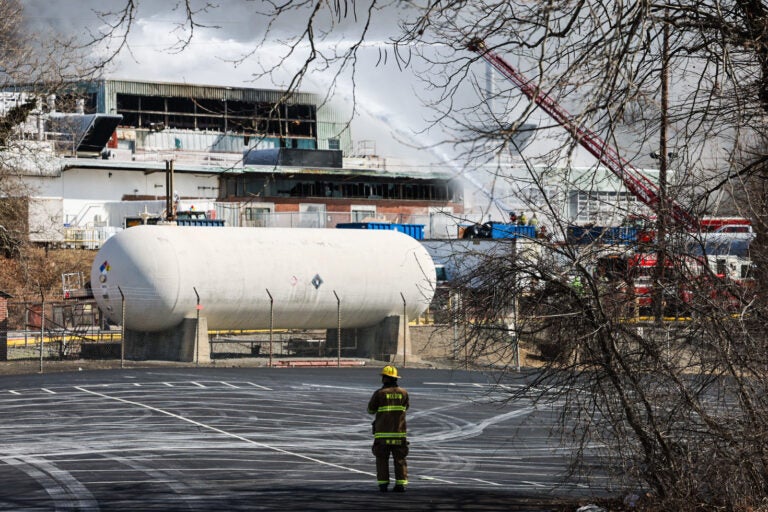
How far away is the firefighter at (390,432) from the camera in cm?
1483

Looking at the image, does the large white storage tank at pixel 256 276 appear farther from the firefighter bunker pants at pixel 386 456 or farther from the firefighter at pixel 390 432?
the firefighter bunker pants at pixel 386 456

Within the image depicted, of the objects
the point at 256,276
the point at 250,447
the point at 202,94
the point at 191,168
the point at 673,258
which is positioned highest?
the point at 202,94

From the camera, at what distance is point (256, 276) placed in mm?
36844

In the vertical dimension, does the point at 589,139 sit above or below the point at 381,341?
above

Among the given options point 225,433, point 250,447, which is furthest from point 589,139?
point 225,433

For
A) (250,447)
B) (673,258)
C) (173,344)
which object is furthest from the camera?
(173,344)

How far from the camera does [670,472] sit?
10977 mm

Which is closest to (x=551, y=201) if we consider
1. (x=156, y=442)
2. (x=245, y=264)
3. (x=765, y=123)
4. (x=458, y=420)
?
(x=765, y=123)

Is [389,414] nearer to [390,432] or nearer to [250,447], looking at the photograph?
[390,432]

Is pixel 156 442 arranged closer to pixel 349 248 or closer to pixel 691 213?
pixel 691 213

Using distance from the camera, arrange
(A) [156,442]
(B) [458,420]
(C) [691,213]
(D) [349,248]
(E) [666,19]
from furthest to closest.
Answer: (D) [349,248] < (B) [458,420] < (A) [156,442] < (C) [691,213] < (E) [666,19]

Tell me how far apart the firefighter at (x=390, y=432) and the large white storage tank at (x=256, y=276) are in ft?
64.7

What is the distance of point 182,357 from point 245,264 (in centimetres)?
356

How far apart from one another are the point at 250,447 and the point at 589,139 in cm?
1196
